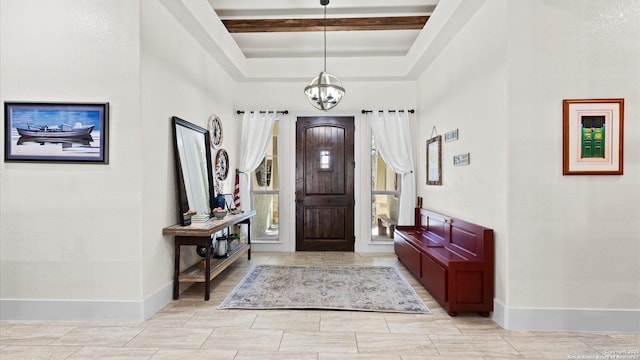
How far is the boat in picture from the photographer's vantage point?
10.4 ft

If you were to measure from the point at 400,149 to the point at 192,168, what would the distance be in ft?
11.7

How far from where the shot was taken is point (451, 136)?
14.4 ft

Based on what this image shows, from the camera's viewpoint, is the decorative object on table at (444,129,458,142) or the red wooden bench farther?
the decorative object on table at (444,129,458,142)

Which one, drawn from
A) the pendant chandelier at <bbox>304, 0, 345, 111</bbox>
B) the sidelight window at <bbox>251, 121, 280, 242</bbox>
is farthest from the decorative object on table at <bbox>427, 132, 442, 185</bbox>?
the sidelight window at <bbox>251, 121, 280, 242</bbox>

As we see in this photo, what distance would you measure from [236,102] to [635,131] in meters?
5.51

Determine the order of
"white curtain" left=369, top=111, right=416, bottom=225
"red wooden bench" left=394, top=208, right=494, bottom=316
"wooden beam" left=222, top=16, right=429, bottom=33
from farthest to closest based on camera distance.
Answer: "white curtain" left=369, top=111, right=416, bottom=225 → "wooden beam" left=222, top=16, right=429, bottom=33 → "red wooden bench" left=394, top=208, right=494, bottom=316

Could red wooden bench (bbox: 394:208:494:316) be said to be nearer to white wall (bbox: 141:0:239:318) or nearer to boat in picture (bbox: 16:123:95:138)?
white wall (bbox: 141:0:239:318)

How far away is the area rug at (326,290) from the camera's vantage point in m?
3.61

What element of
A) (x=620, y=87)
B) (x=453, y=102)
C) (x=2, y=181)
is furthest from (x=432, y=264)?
(x=2, y=181)

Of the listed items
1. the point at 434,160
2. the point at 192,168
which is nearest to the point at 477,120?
the point at 434,160

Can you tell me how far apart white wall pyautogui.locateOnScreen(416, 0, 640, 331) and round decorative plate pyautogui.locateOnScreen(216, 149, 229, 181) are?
390 cm

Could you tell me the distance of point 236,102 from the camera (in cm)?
633

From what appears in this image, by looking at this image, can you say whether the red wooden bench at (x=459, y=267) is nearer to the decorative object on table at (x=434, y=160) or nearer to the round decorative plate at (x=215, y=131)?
the decorative object on table at (x=434, y=160)

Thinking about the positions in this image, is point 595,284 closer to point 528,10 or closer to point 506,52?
point 506,52
